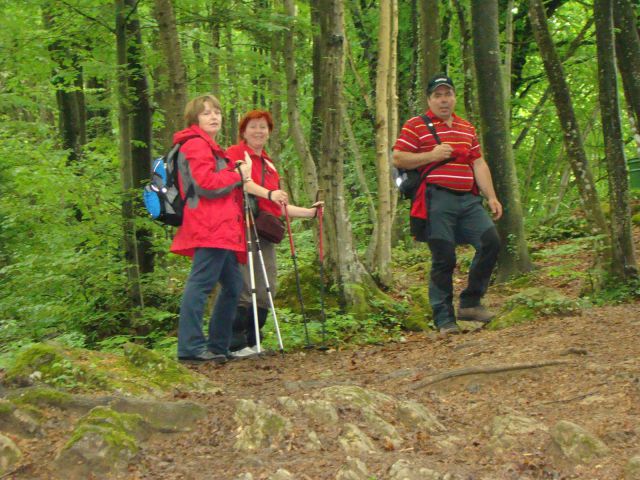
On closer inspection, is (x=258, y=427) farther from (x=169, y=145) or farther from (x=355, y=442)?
(x=169, y=145)

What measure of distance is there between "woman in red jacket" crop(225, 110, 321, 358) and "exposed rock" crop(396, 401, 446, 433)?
9.30 feet

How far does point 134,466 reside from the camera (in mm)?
3701

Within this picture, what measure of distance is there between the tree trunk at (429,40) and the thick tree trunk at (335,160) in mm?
4860

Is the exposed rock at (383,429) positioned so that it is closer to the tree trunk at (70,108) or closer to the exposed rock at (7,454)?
the exposed rock at (7,454)

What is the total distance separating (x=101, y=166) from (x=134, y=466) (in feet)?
26.0

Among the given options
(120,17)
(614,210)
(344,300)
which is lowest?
(344,300)

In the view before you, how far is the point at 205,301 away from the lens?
21.8 feet

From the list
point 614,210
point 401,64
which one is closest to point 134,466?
point 614,210

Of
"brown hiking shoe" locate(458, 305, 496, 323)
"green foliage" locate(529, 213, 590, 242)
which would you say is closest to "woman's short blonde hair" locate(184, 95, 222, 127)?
"brown hiking shoe" locate(458, 305, 496, 323)

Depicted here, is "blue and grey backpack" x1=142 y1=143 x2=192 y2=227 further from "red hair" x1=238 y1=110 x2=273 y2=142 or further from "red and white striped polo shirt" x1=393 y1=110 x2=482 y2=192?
"red and white striped polo shirt" x1=393 y1=110 x2=482 y2=192

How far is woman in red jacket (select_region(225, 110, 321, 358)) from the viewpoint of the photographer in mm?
7109

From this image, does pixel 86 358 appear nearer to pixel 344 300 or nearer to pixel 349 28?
pixel 344 300

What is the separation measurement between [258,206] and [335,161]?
1762 mm

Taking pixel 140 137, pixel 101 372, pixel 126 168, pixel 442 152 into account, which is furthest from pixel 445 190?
pixel 140 137
